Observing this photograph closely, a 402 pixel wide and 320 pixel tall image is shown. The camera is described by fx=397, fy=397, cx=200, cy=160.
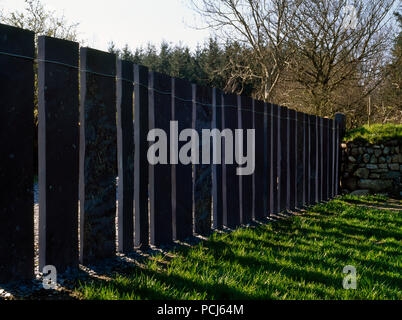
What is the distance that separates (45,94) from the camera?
2428mm

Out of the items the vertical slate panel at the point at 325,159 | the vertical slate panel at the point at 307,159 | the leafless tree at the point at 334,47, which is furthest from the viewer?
the leafless tree at the point at 334,47

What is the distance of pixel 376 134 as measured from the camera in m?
8.55

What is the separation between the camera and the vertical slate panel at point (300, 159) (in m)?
6.45

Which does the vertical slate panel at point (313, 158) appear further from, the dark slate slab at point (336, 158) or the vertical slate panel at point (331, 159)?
the dark slate slab at point (336, 158)

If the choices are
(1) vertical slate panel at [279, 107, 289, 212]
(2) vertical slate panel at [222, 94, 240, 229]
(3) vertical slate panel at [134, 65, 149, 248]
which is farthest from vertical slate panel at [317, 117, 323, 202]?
(3) vertical slate panel at [134, 65, 149, 248]

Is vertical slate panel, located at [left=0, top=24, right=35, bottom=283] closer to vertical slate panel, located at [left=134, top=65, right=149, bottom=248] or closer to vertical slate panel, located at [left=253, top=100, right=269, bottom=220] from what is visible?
vertical slate panel, located at [left=134, top=65, right=149, bottom=248]

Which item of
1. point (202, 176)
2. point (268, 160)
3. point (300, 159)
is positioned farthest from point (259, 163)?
point (300, 159)

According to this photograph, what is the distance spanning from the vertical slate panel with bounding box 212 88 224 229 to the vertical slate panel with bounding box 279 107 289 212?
1.71 meters

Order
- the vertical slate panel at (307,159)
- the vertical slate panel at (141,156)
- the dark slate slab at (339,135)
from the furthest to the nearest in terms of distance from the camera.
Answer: the dark slate slab at (339,135) → the vertical slate panel at (307,159) → the vertical slate panel at (141,156)

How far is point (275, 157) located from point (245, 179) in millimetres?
993

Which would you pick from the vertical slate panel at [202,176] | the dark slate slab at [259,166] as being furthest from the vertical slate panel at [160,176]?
the dark slate slab at [259,166]

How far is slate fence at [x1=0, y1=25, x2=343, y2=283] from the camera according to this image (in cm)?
231

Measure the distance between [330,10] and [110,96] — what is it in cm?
1162

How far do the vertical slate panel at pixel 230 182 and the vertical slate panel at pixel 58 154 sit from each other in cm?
212
